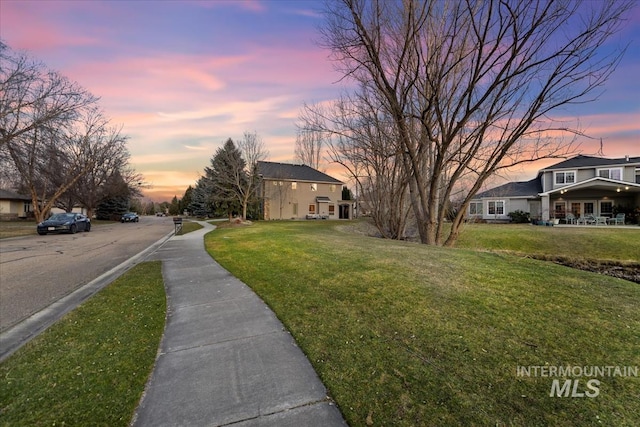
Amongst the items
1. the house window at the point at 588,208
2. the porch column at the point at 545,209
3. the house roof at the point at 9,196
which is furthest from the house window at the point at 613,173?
the house roof at the point at 9,196

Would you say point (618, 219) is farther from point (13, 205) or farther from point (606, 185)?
point (13, 205)

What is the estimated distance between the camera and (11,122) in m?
19.7

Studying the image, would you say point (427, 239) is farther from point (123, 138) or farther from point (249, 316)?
point (123, 138)

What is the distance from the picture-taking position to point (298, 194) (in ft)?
132

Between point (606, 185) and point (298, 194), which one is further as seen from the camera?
point (298, 194)

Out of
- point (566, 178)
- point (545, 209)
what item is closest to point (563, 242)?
point (545, 209)

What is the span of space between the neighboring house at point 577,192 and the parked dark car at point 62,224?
29383mm

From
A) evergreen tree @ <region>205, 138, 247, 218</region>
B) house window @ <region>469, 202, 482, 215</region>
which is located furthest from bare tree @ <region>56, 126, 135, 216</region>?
house window @ <region>469, 202, 482, 215</region>

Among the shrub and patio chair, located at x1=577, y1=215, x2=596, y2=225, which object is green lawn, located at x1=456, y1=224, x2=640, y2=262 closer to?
patio chair, located at x1=577, y1=215, x2=596, y2=225

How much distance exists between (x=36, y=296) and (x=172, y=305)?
3.24 m

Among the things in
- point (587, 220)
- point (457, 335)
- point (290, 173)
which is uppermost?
point (290, 173)

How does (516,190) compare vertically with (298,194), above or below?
below

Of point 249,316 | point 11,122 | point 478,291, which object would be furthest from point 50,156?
point 478,291

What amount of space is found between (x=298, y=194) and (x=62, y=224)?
81.4 ft
